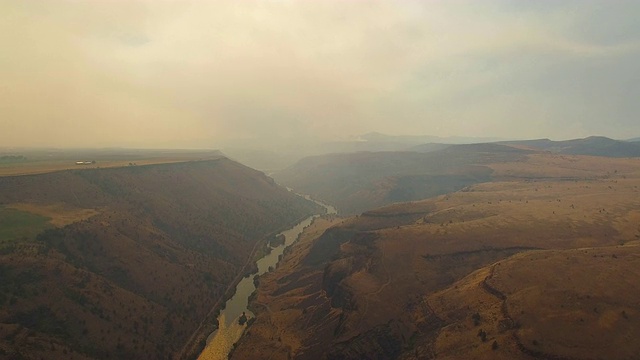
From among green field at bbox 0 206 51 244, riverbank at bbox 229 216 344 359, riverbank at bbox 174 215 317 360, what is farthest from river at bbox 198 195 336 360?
green field at bbox 0 206 51 244

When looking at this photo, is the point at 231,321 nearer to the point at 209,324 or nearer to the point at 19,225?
the point at 209,324

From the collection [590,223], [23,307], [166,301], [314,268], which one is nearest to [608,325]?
[590,223]

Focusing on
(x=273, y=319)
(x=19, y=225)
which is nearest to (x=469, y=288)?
(x=273, y=319)

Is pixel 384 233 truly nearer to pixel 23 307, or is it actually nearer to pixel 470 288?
pixel 470 288

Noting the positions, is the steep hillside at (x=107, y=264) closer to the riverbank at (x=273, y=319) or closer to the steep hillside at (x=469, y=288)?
the riverbank at (x=273, y=319)

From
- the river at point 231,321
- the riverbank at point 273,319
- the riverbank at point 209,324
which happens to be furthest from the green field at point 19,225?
the riverbank at point 273,319
